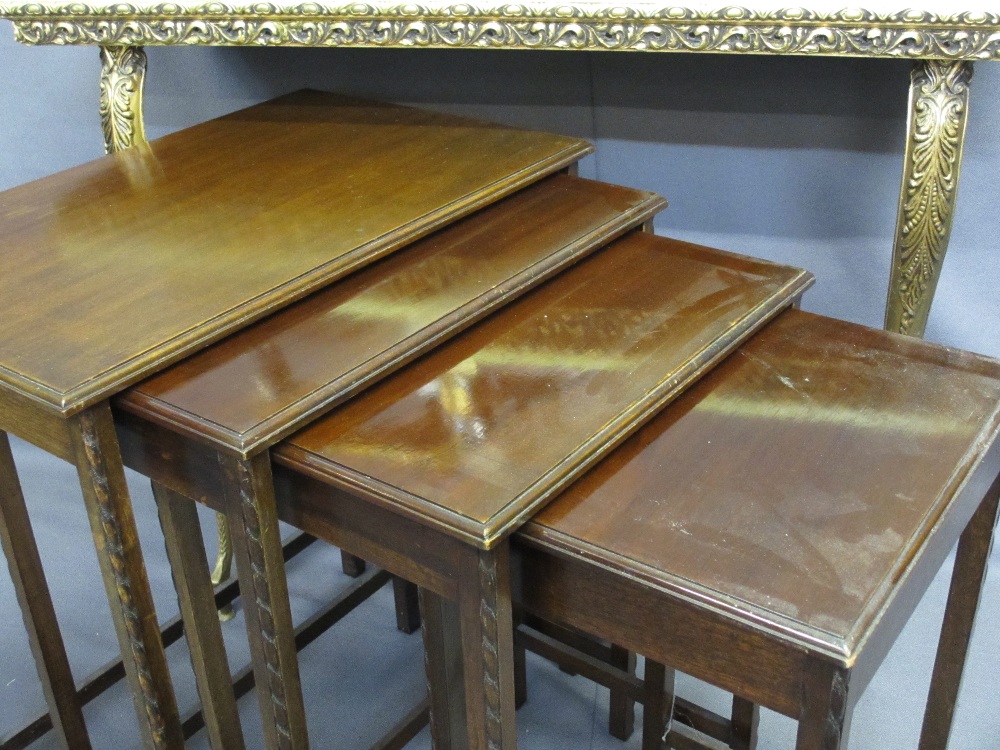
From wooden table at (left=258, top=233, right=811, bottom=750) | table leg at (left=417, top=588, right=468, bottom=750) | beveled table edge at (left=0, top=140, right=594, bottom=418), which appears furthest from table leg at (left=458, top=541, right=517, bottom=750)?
beveled table edge at (left=0, top=140, right=594, bottom=418)

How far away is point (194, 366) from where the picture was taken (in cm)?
111

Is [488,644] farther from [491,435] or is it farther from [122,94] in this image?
[122,94]

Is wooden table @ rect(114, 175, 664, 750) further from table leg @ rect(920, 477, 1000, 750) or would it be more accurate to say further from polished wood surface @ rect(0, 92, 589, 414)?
table leg @ rect(920, 477, 1000, 750)

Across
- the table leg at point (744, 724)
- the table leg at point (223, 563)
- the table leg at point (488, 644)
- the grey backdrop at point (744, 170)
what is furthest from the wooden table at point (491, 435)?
the table leg at point (223, 563)

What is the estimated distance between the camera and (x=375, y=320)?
1.18 metres

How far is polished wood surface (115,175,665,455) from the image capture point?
40.8 inches

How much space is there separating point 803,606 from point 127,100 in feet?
4.07

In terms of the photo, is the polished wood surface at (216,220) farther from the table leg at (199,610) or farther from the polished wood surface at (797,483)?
the polished wood surface at (797,483)

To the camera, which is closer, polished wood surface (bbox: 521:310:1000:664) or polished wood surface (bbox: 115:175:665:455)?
polished wood surface (bbox: 521:310:1000:664)

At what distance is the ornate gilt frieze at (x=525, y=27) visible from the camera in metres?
1.24

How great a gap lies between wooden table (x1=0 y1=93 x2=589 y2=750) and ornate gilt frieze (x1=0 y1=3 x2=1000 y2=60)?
16cm

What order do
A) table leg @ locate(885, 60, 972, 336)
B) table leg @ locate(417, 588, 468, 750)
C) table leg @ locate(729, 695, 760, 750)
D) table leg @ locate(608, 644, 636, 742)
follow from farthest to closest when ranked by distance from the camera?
1. table leg @ locate(608, 644, 636, 742)
2. table leg @ locate(729, 695, 760, 750)
3. table leg @ locate(885, 60, 972, 336)
4. table leg @ locate(417, 588, 468, 750)

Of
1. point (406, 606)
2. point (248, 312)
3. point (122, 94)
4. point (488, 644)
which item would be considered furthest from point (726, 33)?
point (406, 606)

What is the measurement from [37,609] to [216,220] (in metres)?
0.54
